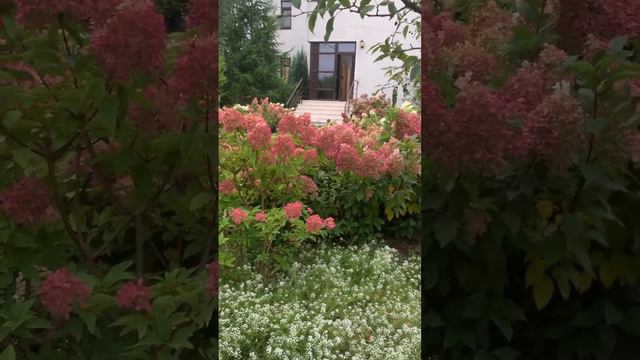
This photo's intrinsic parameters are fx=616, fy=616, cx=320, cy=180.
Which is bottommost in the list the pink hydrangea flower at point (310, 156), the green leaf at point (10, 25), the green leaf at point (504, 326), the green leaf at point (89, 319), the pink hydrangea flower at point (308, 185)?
the green leaf at point (504, 326)

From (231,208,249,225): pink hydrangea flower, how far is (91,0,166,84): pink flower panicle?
1.98 ft

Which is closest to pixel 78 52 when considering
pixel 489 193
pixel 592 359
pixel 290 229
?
pixel 290 229

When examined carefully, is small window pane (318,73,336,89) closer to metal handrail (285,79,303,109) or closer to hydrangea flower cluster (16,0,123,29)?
metal handrail (285,79,303,109)

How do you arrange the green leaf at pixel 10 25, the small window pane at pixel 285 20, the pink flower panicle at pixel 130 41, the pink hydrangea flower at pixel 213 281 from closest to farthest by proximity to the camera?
the pink flower panicle at pixel 130 41
the green leaf at pixel 10 25
the pink hydrangea flower at pixel 213 281
the small window pane at pixel 285 20

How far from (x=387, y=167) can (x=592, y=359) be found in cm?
81

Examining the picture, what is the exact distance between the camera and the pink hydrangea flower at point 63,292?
3.95 ft

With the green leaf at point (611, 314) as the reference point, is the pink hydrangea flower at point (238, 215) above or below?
above

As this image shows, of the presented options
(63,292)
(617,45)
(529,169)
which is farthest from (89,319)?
(617,45)

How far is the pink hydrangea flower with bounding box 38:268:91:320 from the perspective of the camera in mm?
1203

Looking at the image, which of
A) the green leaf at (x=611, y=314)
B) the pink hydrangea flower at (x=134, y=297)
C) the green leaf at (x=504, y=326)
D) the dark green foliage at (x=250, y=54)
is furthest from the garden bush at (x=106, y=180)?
the green leaf at (x=611, y=314)

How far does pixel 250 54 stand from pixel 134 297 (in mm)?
580

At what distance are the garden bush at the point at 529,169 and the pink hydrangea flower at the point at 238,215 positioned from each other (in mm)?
506

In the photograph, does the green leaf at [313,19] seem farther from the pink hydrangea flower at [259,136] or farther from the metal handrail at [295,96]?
the pink hydrangea flower at [259,136]

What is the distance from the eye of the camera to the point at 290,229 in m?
1.82
